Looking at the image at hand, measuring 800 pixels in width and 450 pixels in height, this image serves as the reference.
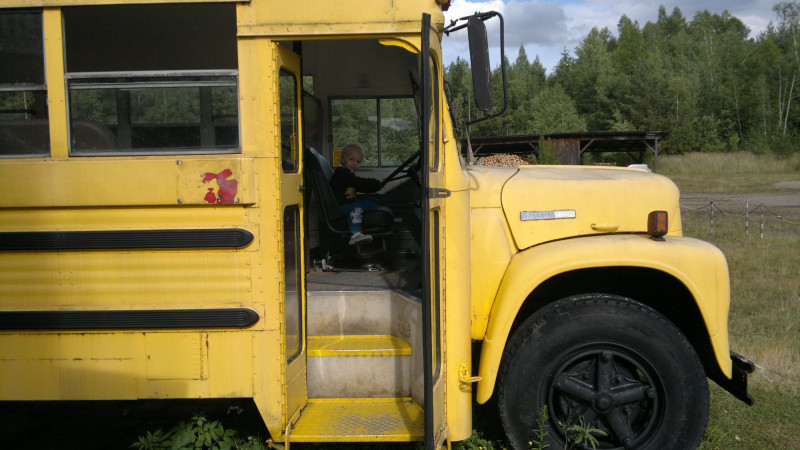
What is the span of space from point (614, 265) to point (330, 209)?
1.94m

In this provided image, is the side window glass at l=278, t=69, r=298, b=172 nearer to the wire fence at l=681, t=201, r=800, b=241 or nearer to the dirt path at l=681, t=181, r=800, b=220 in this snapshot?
the wire fence at l=681, t=201, r=800, b=241

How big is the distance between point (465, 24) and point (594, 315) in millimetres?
1584

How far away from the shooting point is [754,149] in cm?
4756

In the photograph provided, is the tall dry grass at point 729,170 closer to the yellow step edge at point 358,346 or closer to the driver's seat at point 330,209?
the driver's seat at point 330,209

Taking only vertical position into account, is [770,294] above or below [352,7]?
below

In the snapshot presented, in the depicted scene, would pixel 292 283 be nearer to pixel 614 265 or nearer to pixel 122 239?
pixel 122 239

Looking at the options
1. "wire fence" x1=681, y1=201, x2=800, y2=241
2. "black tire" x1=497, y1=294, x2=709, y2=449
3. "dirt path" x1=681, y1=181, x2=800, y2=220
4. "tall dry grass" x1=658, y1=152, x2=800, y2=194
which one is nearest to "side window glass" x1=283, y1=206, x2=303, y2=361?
"black tire" x1=497, y1=294, x2=709, y2=449

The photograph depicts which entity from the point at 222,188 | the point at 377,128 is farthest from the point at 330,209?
the point at 222,188

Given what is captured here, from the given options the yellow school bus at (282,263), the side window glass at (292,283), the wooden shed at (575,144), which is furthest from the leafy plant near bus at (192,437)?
the wooden shed at (575,144)

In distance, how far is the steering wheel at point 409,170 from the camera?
4.55 m

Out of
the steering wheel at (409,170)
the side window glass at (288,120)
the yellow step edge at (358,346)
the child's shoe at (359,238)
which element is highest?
the side window glass at (288,120)

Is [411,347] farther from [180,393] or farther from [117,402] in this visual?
[117,402]

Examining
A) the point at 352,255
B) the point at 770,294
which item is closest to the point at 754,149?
the point at 770,294

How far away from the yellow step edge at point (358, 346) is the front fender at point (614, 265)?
18.1 inches
